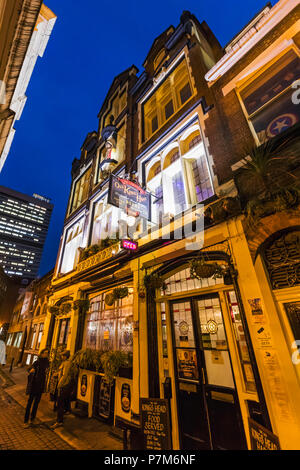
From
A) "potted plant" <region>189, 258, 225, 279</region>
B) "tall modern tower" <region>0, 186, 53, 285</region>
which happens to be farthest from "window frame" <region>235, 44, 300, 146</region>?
"tall modern tower" <region>0, 186, 53, 285</region>

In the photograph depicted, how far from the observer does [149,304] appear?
6090 millimetres

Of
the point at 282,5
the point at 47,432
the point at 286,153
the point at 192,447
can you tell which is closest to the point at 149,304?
the point at 192,447

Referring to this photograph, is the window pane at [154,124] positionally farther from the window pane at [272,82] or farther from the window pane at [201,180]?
the window pane at [272,82]

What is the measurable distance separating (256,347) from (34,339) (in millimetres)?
18801

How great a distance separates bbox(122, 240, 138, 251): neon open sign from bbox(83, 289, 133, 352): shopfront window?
1765 mm

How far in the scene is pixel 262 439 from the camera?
9.16ft

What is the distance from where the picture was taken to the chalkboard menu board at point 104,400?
256 inches

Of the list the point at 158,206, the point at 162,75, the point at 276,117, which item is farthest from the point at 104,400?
the point at 162,75

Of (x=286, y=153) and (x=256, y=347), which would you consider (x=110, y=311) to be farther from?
(x=286, y=153)

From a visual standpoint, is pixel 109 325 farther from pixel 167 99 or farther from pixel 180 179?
pixel 167 99

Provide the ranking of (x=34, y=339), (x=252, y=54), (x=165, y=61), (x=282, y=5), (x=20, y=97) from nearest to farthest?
(x=282, y=5)
(x=252, y=54)
(x=20, y=97)
(x=165, y=61)
(x=34, y=339)

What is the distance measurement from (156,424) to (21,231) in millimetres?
141518

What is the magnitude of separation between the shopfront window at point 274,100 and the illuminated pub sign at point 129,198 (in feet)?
13.7

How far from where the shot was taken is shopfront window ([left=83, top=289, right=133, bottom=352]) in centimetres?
705
